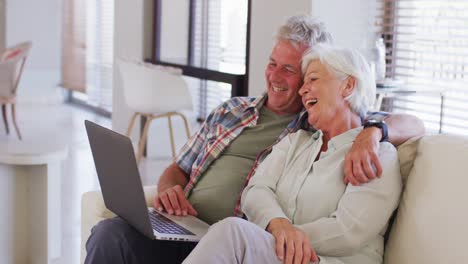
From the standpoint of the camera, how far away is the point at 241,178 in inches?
102

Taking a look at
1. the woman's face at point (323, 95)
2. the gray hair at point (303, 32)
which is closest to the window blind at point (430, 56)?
the gray hair at point (303, 32)

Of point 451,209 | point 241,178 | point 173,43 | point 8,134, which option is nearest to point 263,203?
point 241,178

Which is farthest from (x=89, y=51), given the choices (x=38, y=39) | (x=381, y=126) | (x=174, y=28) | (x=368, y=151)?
(x=368, y=151)

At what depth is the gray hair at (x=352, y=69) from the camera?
224cm

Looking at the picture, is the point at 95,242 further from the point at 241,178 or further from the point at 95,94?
the point at 95,94

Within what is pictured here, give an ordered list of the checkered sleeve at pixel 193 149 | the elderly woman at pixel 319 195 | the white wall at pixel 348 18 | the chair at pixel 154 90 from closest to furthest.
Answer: the elderly woman at pixel 319 195 → the checkered sleeve at pixel 193 149 → the white wall at pixel 348 18 → the chair at pixel 154 90

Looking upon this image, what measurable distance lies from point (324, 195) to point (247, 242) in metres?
0.32

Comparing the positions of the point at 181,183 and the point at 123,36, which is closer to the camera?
the point at 181,183

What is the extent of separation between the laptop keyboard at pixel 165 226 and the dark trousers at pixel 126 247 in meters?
0.06

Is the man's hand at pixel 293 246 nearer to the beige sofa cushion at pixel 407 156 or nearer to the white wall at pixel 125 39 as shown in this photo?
the beige sofa cushion at pixel 407 156

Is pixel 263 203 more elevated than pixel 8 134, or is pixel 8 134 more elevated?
pixel 263 203

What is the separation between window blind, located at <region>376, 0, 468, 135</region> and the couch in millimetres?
1711

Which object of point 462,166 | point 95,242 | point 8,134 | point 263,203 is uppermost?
point 462,166

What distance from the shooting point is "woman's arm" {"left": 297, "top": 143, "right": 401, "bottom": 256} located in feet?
6.68
